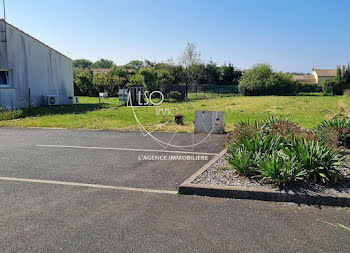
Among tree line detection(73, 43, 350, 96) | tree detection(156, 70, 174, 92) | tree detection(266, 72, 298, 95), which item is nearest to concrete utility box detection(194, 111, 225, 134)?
tree detection(156, 70, 174, 92)

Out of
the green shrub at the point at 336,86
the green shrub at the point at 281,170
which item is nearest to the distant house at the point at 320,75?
the green shrub at the point at 336,86

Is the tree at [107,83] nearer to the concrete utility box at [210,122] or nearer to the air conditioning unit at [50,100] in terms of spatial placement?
the air conditioning unit at [50,100]

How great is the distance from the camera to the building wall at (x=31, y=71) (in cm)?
1756

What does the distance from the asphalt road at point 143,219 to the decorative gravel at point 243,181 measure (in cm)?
41

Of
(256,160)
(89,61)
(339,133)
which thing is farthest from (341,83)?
(89,61)

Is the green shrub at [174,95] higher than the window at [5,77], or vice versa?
the window at [5,77]

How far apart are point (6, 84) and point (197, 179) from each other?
16146mm

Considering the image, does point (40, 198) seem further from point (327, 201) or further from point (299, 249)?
point (327, 201)

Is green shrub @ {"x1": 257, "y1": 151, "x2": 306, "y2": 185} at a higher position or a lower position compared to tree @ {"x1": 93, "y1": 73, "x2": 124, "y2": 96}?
lower

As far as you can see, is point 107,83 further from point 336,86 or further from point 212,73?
point 336,86

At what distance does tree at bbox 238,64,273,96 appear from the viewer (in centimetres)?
4369

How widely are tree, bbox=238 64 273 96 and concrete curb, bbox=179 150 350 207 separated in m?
40.5

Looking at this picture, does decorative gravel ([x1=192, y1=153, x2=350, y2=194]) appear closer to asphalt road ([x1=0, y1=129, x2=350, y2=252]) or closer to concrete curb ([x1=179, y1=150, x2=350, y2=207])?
concrete curb ([x1=179, y1=150, x2=350, y2=207])

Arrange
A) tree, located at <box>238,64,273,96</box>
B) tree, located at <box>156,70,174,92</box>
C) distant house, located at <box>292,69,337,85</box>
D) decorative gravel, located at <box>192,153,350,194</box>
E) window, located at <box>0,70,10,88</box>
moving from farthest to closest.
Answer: distant house, located at <box>292,69,337,85</box>, tree, located at <box>238,64,273,96</box>, tree, located at <box>156,70,174,92</box>, window, located at <box>0,70,10,88</box>, decorative gravel, located at <box>192,153,350,194</box>
